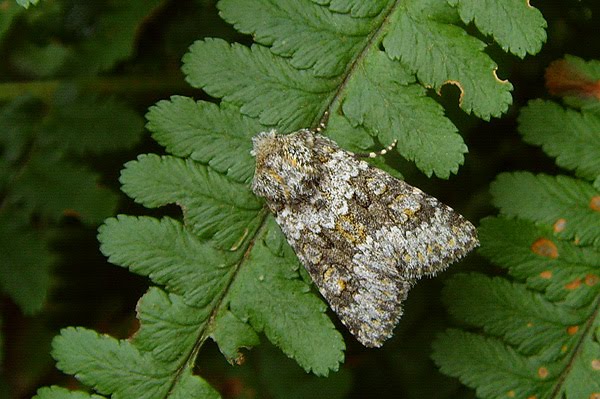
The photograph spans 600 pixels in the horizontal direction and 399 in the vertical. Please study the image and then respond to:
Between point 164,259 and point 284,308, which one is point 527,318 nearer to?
point 284,308

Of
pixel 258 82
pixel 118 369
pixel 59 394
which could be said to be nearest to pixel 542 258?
pixel 258 82

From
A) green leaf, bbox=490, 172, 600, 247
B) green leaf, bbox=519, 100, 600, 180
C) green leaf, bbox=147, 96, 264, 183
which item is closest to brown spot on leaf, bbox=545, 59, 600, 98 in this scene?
green leaf, bbox=519, 100, 600, 180

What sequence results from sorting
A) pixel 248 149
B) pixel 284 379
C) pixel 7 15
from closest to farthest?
pixel 248 149
pixel 7 15
pixel 284 379

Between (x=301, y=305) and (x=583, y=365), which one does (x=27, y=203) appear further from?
(x=583, y=365)

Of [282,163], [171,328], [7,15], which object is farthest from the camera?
[7,15]

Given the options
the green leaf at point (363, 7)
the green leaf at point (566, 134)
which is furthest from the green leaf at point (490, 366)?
the green leaf at point (363, 7)

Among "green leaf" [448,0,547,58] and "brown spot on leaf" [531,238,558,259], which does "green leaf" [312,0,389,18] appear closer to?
"green leaf" [448,0,547,58]
